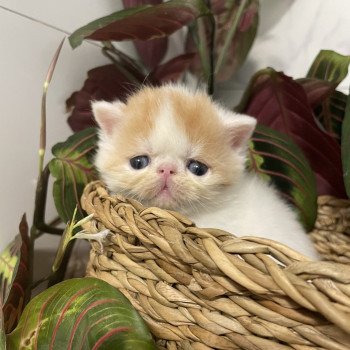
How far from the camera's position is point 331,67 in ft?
3.72

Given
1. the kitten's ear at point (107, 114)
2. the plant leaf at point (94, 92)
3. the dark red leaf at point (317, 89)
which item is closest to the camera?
the kitten's ear at point (107, 114)

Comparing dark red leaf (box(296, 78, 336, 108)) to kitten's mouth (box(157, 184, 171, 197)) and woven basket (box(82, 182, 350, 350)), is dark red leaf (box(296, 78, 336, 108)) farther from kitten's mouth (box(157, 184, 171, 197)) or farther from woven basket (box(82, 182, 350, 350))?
woven basket (box(82, 182, 350, 350))

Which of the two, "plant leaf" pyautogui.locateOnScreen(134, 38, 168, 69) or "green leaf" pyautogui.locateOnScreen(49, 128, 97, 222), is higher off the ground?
"plant leaf" pyautogui.locateOnScreen(134, 38, 168, 69)

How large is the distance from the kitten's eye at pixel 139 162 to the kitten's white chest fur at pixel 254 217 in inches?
5.8

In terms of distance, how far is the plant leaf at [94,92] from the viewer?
117cm

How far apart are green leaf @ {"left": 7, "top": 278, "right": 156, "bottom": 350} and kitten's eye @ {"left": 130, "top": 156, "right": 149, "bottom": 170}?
315mm

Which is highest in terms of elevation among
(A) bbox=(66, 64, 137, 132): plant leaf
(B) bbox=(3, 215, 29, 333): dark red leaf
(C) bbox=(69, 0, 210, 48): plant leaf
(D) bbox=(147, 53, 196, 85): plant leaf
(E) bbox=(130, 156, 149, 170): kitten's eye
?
(C) bbox=(69, 0, 210, 48): plant leaf

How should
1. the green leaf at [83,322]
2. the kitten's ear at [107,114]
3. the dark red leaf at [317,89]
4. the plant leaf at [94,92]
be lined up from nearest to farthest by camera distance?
1. the green leaf at [83,322]
2. the kitten's ear at [107,114]
3. the dark red leaf at [317,89]
4. the plant leaf at [94,92]

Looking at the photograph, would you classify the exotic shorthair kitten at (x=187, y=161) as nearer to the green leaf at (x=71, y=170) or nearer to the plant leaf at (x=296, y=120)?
the green leaf at (x=71, y=170)

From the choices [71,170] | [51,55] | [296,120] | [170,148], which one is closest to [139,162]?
[170,148]

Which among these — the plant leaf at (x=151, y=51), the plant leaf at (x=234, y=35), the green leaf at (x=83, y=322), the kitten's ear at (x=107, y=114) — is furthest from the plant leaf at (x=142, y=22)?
the green leaf at (x=83, y=322)

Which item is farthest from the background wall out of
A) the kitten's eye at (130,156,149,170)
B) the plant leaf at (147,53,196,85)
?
the kitten's eye at (130,156,149,170)

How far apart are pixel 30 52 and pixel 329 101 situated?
0.85 meters

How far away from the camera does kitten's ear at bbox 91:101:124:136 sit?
3.07ft
